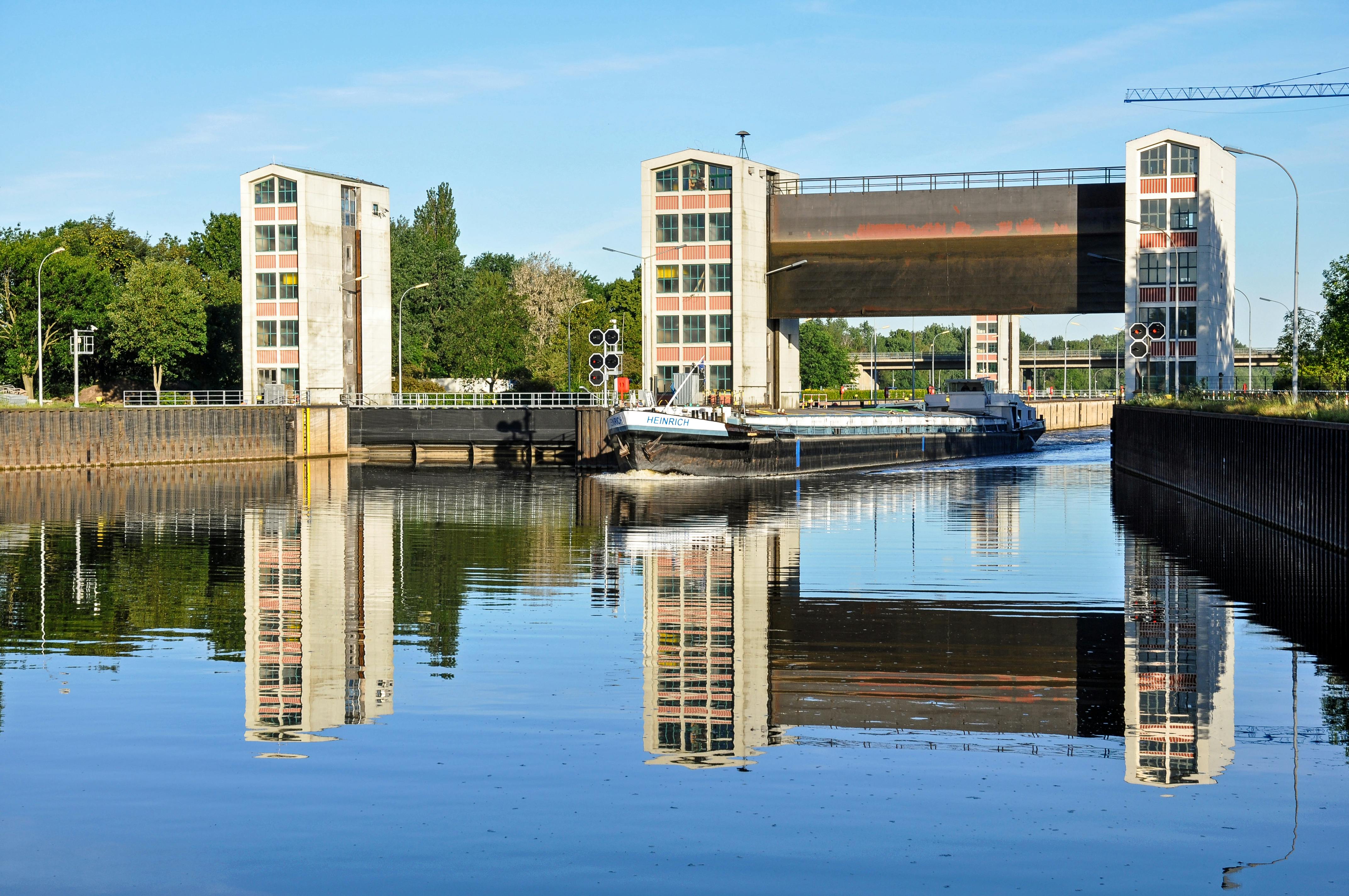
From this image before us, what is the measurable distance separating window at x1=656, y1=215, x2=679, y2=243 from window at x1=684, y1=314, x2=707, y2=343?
502 cm

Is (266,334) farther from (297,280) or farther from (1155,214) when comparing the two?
(1155,214)

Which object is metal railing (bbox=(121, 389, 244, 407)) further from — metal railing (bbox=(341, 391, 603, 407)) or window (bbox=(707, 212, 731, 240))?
window (bbox=(707, 212, 731, 240))

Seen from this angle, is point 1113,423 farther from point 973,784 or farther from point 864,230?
point 973,784

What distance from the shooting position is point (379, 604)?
24188mm

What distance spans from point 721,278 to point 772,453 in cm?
2187

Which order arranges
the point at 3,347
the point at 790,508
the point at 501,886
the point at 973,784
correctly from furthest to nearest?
the point at 3,347
the point at 790,508
the point at 973,784
the point at 501,886

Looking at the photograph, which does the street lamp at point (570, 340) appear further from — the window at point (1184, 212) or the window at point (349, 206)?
the window at point (1184, 212)

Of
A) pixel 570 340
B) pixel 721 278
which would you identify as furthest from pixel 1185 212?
pixel 570 340

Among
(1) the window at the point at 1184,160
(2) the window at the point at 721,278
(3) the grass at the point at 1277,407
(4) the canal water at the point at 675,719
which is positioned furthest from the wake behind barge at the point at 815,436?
(4) the canal water at the point at 675,719

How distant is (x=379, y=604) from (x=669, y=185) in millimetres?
67901

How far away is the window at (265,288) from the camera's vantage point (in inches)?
3612

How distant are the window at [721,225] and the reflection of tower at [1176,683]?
202 feet

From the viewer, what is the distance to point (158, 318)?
11250 centimetres

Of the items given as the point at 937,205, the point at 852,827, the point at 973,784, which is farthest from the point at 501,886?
the point at 937,205
